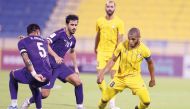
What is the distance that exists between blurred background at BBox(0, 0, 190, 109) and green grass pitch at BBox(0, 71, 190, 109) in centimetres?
472

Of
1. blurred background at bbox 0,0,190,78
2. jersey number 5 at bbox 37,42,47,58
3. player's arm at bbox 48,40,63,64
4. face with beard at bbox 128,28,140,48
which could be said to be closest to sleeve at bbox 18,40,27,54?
jersey number 5 at bbox 37,42,47,58

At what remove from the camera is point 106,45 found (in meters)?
15.4

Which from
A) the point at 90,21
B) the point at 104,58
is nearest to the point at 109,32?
the point at 104,58

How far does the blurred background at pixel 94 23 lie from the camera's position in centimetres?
2836

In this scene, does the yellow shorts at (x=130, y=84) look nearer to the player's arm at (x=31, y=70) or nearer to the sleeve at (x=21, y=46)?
the player's arm at (x=31, y=70)

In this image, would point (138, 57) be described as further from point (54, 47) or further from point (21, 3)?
point (21, 3)

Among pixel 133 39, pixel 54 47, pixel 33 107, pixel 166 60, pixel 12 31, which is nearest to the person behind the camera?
pixel 133 39

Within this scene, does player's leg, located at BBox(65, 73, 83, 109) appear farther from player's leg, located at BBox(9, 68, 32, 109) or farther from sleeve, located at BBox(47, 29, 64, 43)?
player's leg, located at BBox(9, 68, 32, 109)

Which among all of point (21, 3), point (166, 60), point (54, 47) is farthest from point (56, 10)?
point (54, 47)

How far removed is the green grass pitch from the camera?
1562 centimetres

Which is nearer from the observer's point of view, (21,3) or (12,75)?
(12,75)

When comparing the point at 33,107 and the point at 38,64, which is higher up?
the point at 38,64

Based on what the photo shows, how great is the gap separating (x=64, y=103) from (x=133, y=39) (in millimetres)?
4303

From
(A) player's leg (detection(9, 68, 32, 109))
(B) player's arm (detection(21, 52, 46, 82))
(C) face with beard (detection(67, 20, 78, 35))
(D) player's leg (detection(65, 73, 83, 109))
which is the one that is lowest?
(D) player's leg (detection(65, 73, 83, 109))
